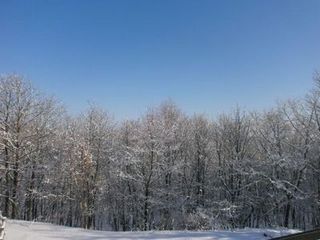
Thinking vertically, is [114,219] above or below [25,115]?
below

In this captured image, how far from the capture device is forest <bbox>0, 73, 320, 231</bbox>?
111ft

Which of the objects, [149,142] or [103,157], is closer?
[149,142]

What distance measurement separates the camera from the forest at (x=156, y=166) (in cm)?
3384

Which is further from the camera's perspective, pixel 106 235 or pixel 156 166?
pixel 156 166

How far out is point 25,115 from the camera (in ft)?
108

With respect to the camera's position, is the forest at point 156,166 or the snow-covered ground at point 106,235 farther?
the forest at point 156,166

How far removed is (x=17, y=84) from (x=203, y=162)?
22.4 metres

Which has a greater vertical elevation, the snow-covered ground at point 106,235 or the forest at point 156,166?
the forest at point 156,166

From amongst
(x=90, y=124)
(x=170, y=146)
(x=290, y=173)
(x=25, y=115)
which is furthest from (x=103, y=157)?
(x=290, y=173)

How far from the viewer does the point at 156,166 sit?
40062 mm

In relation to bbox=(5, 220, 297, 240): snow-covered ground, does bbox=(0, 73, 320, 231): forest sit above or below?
above

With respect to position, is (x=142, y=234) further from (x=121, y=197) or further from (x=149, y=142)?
(x=121, y=197)

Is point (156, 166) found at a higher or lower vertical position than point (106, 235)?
higher

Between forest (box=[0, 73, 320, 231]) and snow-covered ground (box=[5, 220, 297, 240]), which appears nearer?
snow-covered ground (box=[5, 220, 297, 240])
